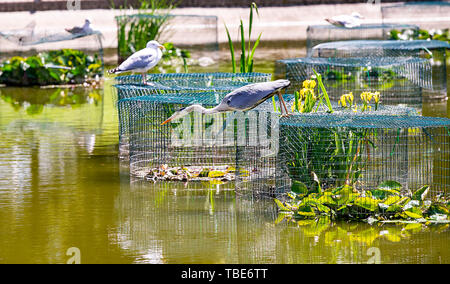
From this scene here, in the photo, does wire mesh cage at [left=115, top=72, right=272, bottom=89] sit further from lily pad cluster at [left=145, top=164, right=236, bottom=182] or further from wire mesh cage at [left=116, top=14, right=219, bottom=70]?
wire mesh cage at [left=116, top=14, right=219, bottom=70]

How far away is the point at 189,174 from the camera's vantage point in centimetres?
862

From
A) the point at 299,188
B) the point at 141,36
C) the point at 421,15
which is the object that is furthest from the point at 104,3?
the point at 299,188

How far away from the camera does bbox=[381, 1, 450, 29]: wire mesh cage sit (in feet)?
77.5

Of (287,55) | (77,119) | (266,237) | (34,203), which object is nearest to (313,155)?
(266,237)

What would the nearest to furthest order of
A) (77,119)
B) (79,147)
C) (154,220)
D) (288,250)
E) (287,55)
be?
(288,250)
(154,220)
(79,147)
(77,119)
(287,55)

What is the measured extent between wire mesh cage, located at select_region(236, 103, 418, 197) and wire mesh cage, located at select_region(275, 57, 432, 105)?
340 centimetres

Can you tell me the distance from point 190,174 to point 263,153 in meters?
0.98

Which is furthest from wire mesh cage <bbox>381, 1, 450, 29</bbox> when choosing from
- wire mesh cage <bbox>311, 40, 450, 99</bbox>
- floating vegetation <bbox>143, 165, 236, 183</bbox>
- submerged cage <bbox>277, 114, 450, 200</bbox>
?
submerged cage <bbox>277, 114, 450, 200</bbox>

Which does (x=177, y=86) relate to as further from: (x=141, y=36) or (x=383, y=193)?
(x=141, y=36)

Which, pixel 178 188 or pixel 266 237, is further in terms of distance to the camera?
pixel 178 188

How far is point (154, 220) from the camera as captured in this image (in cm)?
721

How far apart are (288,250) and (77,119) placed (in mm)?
6544

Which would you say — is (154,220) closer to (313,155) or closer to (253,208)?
(253,208)

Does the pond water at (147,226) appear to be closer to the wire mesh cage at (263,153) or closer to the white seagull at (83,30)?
the wire mesh cage at (263,153)
